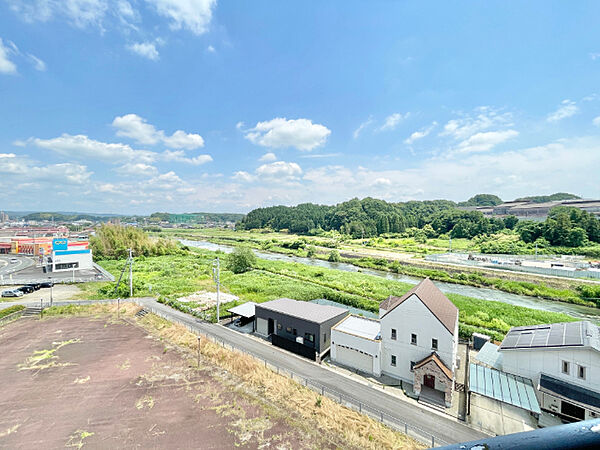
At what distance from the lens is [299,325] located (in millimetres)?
23641

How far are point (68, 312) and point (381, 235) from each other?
4197 inches

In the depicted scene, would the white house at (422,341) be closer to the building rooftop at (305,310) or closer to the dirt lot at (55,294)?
the building rooftop at (305,310)

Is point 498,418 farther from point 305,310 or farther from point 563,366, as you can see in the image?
point 305,310

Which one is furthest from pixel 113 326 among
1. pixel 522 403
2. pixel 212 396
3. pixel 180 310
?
pixel 522 403

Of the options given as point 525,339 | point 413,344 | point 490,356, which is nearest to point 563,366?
point 525,339

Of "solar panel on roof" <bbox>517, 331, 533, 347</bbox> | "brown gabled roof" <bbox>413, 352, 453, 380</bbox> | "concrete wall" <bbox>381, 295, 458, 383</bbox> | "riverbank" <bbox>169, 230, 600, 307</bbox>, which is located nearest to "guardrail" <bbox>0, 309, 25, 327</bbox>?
"concrete wall" <bbox>381, 295, 458, 383</bbox>

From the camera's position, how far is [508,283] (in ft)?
147

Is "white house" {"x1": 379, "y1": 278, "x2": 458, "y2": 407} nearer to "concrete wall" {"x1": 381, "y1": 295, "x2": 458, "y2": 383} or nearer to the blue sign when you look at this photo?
"concrete wall" {"x1": 381, "y1": 295, "x2": 458, "y2": 383}

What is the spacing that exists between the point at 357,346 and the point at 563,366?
38.2ft

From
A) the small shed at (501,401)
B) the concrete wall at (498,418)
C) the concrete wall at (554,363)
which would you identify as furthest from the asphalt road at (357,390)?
the concrete wall at (554,363)

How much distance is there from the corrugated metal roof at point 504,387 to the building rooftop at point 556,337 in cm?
185

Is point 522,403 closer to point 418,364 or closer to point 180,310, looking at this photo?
point 418,364

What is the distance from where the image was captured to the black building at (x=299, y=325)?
2270 centimetres

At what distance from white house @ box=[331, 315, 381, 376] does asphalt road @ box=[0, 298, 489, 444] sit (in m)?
1.61
